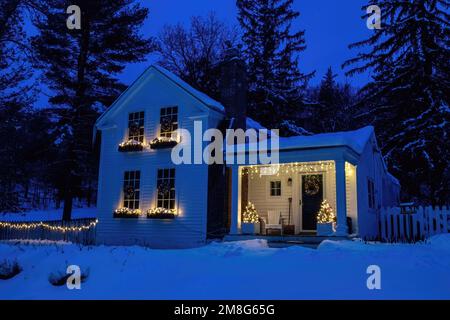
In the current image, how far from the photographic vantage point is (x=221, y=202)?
14.3 m

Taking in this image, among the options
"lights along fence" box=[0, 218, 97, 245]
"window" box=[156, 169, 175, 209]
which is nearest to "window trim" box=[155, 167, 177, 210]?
"window" box=[156, 169, 175, 209]

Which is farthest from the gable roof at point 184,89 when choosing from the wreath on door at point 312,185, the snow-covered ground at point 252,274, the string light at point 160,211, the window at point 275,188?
the snow-covered ground at point 252,274

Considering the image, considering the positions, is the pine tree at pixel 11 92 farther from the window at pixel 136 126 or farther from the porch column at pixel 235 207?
the porch column at pixel 235 207

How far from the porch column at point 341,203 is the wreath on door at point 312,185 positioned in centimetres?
264

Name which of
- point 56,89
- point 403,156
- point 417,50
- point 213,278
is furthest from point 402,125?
point 56,89

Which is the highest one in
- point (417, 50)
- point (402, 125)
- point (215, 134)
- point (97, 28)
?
point (97, 28)

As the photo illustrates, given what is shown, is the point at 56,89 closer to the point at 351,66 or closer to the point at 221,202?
the point at 221,202

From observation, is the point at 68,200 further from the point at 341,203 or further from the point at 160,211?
the point at 341,203

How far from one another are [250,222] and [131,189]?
17.1 feet

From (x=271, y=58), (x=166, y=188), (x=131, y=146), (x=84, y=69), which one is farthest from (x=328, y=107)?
(x=166, y=188)

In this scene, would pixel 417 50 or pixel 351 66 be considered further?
pixel 351 66

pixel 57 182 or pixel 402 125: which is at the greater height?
pixel 402 125
